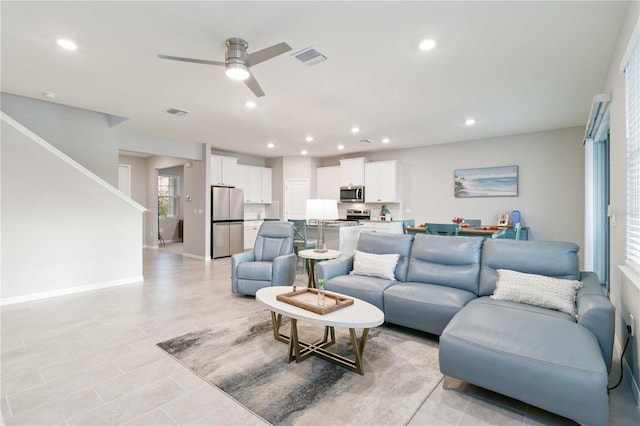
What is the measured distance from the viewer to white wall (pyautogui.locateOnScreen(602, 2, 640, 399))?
6.70 feet

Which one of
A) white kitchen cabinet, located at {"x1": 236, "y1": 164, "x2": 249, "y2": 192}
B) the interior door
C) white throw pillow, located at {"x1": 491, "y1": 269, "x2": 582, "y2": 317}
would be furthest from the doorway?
white throw pillow, located at {"x1": 491, "y1": 269, "x2": 582, "y2": 317}

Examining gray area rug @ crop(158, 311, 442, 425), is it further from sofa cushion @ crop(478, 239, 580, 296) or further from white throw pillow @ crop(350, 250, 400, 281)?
sofa cushion @ crop(478, 239, 580, 296)

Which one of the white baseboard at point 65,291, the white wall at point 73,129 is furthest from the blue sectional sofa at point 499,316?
the white wall at point 73,129

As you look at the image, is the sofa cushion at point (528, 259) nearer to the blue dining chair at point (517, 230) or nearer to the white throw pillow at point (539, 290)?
the white throw pillow at point (539, 290)

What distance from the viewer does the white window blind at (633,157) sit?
2.03 meters

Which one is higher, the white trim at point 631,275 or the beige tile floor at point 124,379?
the white trim at point 631,275

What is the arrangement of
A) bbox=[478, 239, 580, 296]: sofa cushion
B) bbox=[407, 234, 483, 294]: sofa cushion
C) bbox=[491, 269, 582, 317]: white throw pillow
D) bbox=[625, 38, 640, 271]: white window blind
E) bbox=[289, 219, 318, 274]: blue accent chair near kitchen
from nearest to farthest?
bbox=[625, 38, 640, 271]: white window blind → bbox=[491, 269, 582, 317]: white throw pillow → bbox=[478, 239, 580, 296]: sofa cushion → bbox=[407, 234, 483, 294]: sofa cushion → bbox=[289, 219, 318, 274]: blue accent chair near kitchen

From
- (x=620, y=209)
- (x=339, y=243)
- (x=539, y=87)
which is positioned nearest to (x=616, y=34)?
(x=539, y=87)

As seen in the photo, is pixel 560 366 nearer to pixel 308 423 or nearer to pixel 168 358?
pixel 308 423

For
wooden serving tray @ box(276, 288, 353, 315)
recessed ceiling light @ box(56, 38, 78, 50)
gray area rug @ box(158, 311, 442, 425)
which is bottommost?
gray area rug @ box(158, 311, 442, 425)

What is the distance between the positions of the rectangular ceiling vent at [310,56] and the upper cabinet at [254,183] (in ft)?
18.0

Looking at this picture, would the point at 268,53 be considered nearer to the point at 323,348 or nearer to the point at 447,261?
the point at 323,348

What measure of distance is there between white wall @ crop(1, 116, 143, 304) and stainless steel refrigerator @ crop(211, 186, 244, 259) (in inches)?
93.2

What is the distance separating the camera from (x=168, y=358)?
101 inches
